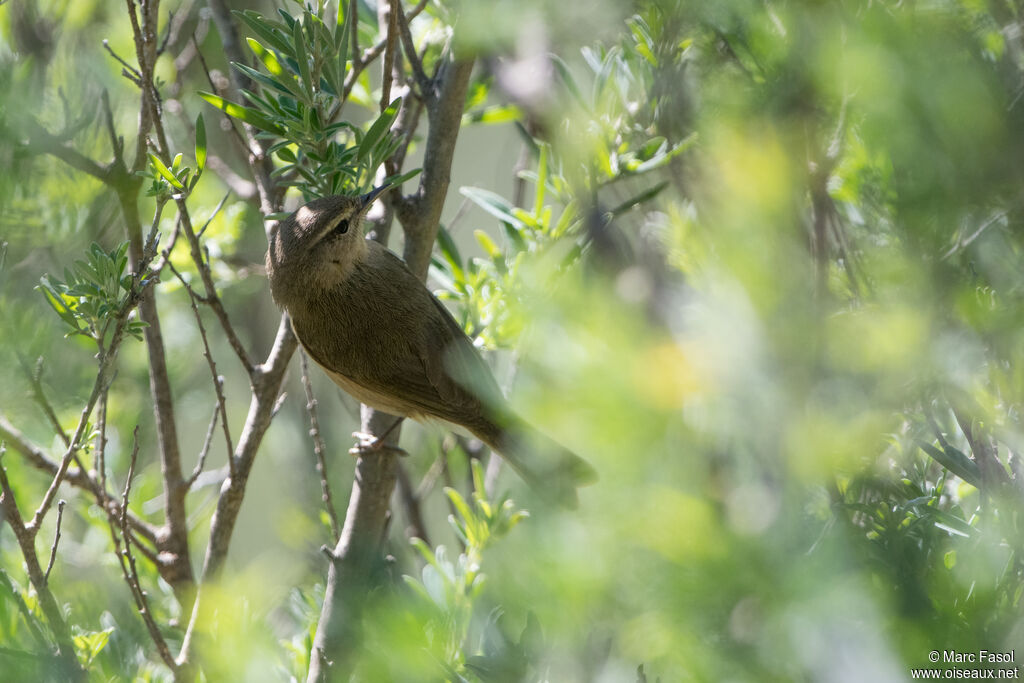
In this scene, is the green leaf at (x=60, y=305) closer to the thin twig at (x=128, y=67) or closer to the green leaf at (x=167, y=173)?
the green leaf at (x=167, y=173)

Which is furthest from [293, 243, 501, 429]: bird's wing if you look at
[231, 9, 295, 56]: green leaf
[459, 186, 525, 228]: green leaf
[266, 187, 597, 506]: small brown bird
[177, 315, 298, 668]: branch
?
[231, 9, 295, 56]: green leaf

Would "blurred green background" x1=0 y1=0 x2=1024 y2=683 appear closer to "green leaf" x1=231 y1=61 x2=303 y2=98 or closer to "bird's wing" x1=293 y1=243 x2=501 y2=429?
"green leaf" x1=231 y1=61 x2=303 y2=98

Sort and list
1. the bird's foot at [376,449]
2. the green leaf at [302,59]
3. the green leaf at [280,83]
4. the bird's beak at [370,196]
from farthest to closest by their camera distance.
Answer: the bird's foot at [376,449] < the bird's beak at [370,196] < the green leaf at [280,83] < the green leaf at [302,59]

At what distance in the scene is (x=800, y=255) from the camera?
3.27 feet

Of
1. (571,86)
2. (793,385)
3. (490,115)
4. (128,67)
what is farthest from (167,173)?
(793,385)

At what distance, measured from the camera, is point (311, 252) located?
2.69 meters

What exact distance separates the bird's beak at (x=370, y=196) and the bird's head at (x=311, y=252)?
7 cm

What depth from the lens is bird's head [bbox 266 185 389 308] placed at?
2.58 m

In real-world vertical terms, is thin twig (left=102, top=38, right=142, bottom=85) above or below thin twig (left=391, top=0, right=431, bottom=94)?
above

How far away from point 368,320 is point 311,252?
27 centimetres

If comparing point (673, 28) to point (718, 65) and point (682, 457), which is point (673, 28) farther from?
point (682, 457)

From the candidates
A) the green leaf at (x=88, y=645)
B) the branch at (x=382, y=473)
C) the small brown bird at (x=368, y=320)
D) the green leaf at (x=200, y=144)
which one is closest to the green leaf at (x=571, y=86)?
the branch at (x=382, y=473)

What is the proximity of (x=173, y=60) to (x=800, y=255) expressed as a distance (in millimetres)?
2855

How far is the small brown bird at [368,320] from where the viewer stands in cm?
258
